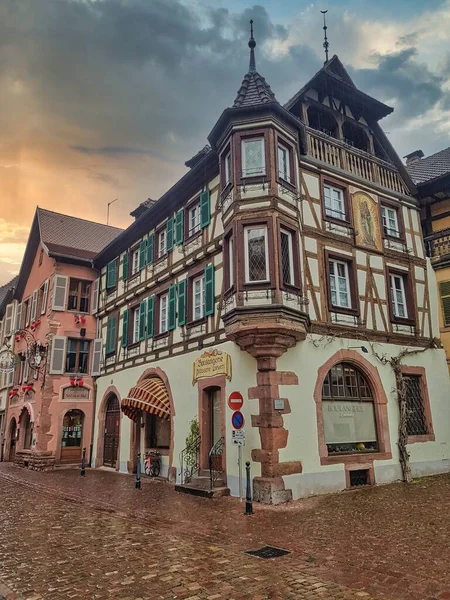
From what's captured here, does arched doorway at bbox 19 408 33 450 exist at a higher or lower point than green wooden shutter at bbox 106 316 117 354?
lower

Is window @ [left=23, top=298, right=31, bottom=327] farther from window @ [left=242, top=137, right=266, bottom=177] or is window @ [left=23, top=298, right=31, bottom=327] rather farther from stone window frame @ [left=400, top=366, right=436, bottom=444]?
stone window frame @ [left=400, top=366, right=436, bottom=444]

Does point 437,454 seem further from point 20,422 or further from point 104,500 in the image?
point 20,422

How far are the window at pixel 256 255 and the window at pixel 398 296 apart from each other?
5.58 meters

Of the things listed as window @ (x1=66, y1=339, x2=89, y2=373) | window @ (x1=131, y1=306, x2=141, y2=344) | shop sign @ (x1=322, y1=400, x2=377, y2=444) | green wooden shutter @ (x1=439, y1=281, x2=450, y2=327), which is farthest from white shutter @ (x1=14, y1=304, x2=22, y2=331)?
green wooden shutter @ (x1=439, y1=281, x2=450, y2=327)

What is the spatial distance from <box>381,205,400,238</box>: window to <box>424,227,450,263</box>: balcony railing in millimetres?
1425

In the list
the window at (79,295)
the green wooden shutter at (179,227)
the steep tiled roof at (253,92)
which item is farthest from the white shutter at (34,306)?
the steep tiled roof at (253,92)

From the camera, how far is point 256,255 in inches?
494

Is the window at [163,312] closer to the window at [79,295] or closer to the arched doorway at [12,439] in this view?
the window at [79,295]

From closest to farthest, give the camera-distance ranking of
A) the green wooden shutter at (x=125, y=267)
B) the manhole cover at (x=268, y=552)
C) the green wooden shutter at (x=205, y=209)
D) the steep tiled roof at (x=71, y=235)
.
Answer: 1. the manhole cover at (x=268, y=552)
2. the green wooden shutter at (x=205, y=209)
3. the green wooden shutter at (x=125, y=267)
4. the steep tiled roof at (x=71, y=235)

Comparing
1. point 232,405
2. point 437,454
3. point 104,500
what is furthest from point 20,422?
point 437,454

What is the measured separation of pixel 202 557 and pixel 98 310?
18.1 m

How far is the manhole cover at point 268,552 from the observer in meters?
6.76

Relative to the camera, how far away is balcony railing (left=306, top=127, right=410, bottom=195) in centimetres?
1523

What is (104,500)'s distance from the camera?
1192 cm
